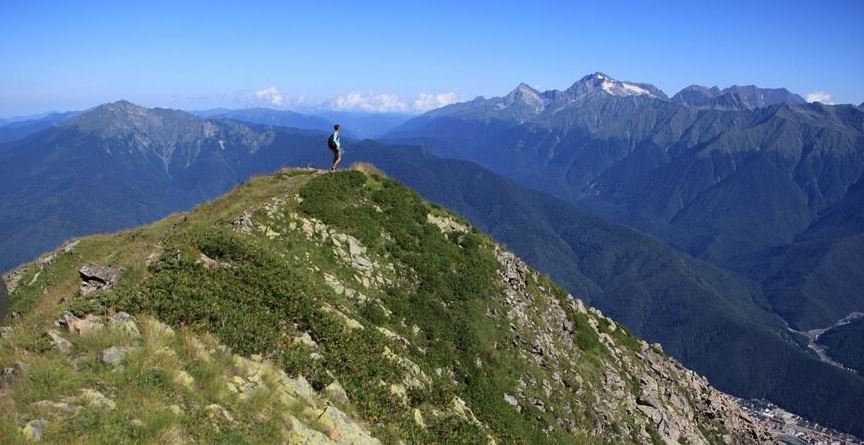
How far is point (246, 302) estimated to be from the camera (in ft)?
57.5

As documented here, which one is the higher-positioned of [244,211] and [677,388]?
[244,211]

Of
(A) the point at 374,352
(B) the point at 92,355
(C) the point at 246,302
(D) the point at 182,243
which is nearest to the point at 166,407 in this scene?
(B) the point at 92,355

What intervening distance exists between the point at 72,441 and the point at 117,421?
868 mm

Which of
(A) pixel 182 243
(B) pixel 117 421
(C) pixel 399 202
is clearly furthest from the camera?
(C) pixel 399 202

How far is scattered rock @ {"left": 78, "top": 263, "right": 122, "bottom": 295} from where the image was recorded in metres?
18.0

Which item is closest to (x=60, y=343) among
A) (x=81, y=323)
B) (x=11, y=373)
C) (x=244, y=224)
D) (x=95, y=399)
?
(x=81, y=323)

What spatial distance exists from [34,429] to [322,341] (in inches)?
325

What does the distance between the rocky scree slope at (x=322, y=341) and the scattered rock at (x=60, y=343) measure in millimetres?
59

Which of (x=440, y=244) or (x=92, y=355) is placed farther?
(x=440, y=244)

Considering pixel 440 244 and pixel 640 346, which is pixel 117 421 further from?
pixel 640 346

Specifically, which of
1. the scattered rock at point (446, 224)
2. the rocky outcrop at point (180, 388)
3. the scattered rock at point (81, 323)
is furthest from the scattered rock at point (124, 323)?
the scattered rock at point (446, 224)

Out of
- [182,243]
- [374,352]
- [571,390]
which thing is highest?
[182,243]

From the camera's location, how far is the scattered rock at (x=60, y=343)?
43.8ft

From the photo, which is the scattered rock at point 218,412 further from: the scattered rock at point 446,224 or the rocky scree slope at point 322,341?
the scattered rock at point 446,224
